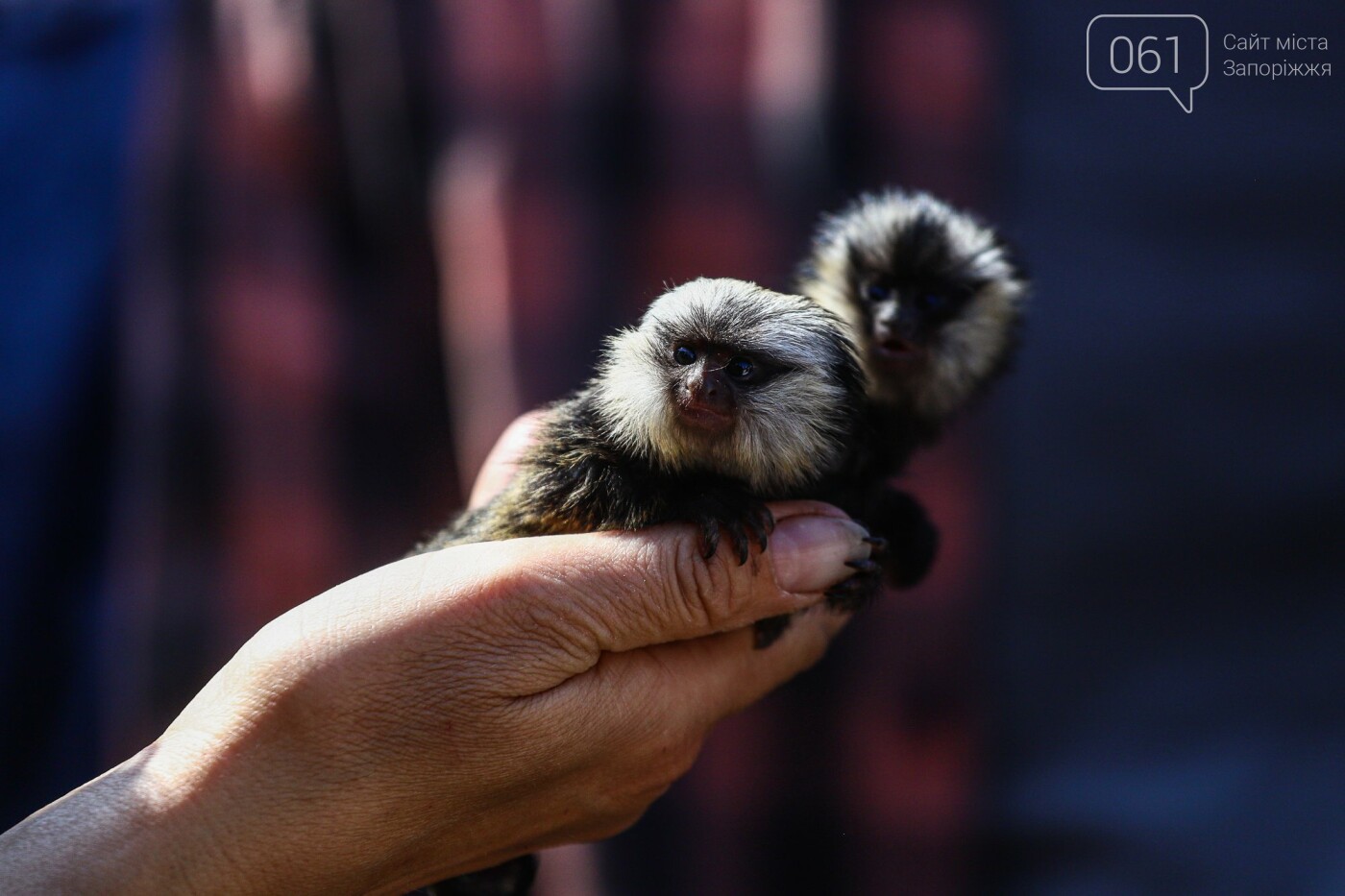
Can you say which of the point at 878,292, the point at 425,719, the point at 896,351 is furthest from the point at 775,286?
the point at 425,719

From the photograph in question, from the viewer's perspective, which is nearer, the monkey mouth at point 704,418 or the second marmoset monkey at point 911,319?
the monkey mouth at point 704,418

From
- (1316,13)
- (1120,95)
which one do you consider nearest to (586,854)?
Result: (1120,95)

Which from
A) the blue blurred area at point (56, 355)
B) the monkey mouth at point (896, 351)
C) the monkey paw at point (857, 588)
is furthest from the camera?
the blue blurred area at point (56, 355)

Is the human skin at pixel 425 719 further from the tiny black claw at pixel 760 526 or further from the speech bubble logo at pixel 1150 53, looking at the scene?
the speech bubble logo at pixel 1150 53

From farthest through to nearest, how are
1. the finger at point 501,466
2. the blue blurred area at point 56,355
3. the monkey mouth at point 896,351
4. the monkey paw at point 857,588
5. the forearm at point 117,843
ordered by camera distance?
the blue blurred area at point 56,355, the finger at point 501,466, the monkey mouth at point 896,351, the monkey paw at point 857,588, the forearm at point 117,843

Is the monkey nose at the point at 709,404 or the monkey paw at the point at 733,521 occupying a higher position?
the monkey nose at the point at 709,404

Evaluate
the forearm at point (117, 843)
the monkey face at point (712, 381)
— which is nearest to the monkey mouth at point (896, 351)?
the monkey face at point (712, 381)
